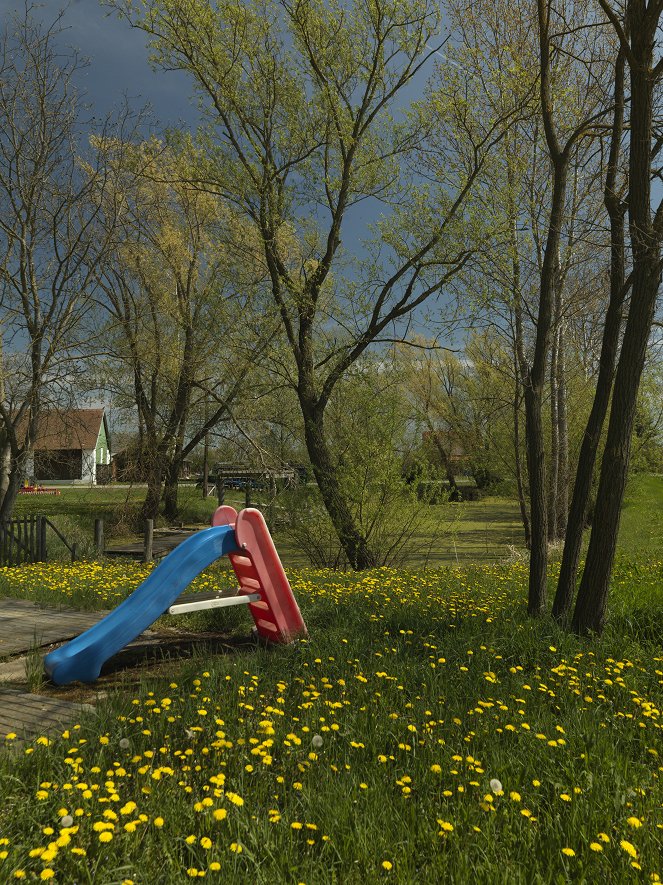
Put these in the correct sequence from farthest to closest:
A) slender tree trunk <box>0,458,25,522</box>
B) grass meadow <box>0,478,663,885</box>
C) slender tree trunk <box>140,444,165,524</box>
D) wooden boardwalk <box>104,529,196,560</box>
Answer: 1. slender tree trunk <box>140,444,165,524</box>
2. wooden boardwalk <box>104,529,196,560</box>
3. slender tree trunk <box>0,458,25,522</box>
4. grass meadow <box>0,478,663,885</box>

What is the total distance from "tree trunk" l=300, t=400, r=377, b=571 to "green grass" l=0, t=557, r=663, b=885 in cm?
Answer: 629

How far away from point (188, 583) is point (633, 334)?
395cm

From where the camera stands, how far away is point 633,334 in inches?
213

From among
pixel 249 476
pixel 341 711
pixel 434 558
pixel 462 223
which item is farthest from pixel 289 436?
pixel 341 711

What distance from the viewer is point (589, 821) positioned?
2748mm

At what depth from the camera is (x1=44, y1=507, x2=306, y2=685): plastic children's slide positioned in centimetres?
461

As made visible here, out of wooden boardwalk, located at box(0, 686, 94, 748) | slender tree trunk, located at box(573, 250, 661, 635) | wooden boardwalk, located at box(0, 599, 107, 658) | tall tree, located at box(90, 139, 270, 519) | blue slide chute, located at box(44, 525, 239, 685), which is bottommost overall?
wooden boardwalk, located at box(0, 599, 107, 658)

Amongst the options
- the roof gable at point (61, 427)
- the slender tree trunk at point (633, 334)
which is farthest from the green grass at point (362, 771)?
the roof gable at point (61, 427)

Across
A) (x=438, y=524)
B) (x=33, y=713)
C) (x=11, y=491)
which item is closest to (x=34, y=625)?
(x=33, y=713)

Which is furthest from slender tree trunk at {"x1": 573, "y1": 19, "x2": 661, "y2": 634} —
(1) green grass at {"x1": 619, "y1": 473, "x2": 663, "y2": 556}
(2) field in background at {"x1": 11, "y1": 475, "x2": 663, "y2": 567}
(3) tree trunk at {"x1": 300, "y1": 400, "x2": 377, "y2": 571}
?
(1) green grass at {"x1": 619, "y1": 473, "x2": 663, "y2": 556}

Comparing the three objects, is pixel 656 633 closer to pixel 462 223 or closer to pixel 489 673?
pixel 489 673

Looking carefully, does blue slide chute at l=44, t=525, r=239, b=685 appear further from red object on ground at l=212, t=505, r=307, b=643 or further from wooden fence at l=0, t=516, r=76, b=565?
wooden fence at l=0, t=516, r=76, b=565

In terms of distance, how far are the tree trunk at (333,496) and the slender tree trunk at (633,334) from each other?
20.2ft

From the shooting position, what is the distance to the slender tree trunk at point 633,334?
541 cm
